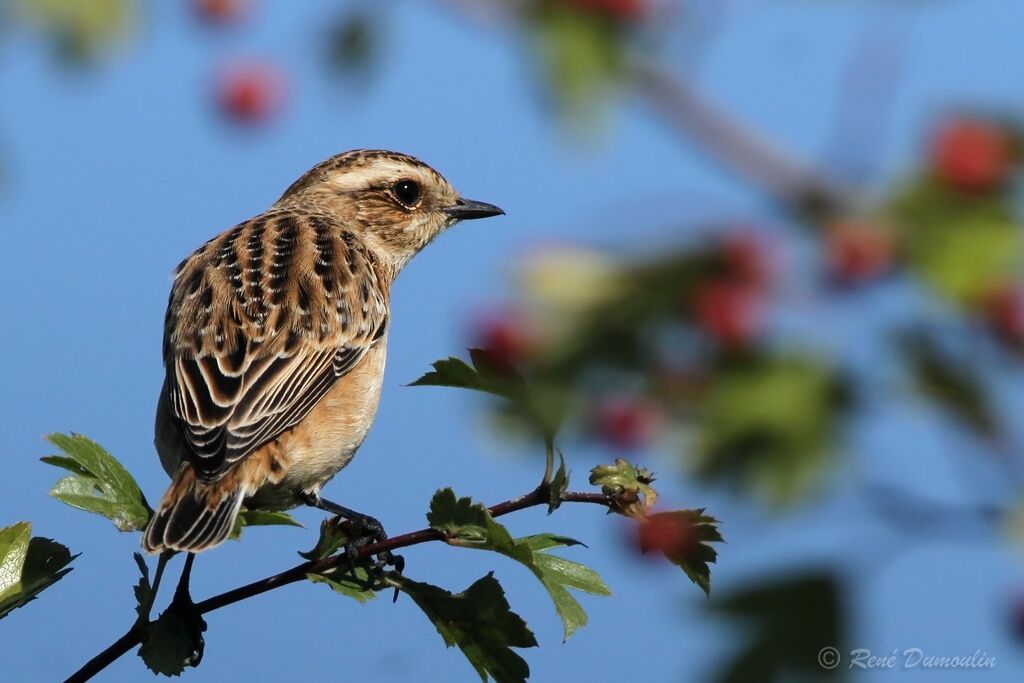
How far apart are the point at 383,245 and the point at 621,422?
641 centimetres

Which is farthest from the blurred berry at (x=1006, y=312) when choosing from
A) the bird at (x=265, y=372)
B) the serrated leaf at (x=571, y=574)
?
the bird at (x=265, y=372)

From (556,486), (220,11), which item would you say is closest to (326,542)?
(556,486)

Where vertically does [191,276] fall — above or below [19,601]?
above

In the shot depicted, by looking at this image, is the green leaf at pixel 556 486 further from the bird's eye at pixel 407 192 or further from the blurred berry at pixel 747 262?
the bird's eye at pixel 407 192

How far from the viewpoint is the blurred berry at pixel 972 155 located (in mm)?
1367

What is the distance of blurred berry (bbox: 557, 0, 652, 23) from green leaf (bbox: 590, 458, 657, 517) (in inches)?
87.3

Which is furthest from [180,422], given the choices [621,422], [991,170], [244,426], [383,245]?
[991,170]

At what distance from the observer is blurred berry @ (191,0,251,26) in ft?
7.35

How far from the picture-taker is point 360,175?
805 centimetres

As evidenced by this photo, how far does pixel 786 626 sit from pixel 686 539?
177cm

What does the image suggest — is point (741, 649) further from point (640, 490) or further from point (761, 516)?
point (640, 490)

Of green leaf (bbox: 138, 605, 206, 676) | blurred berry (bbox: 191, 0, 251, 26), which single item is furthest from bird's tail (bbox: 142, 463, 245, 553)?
blurred berry (bbox: 191, 0, 251, 26)

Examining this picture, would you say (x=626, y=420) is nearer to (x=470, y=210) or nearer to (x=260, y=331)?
(x=260, y=331)

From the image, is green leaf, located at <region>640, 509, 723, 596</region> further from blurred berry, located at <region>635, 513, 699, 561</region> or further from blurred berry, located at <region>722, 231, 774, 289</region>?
blurred berry, located at <region>722, 231, 774, 289</region>
